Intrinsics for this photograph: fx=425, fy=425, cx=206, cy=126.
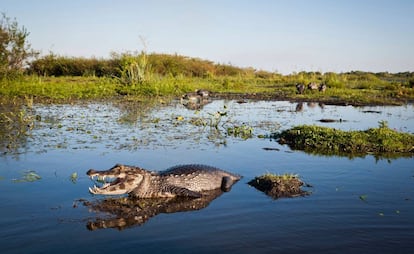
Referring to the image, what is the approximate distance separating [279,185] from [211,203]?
1135 mm

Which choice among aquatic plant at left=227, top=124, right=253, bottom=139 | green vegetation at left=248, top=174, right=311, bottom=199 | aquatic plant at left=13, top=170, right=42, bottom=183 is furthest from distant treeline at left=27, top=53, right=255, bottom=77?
green vegetation at left=248, top=174, right=311, bottom=199

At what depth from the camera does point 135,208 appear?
18.8ft

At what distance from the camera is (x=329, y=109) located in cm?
1761

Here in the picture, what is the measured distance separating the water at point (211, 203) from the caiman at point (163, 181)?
12.0 inches

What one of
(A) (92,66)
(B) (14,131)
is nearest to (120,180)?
(B) (14,131)

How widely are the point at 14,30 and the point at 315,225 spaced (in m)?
21.8

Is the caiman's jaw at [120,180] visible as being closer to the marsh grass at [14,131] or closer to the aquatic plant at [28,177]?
the aquatic plant at [28,177]

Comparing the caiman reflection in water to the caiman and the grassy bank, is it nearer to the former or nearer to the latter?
the caiman

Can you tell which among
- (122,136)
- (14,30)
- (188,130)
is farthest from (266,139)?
(14,30)

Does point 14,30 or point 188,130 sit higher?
point 14,30

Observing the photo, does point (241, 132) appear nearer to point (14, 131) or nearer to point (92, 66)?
point (14, 131)

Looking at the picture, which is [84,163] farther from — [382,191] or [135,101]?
[135,101]

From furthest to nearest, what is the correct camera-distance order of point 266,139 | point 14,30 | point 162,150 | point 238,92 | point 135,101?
1. point 238,92
2. point 14,30
3. point 135,101
4. point 266,139
5. point 162,150

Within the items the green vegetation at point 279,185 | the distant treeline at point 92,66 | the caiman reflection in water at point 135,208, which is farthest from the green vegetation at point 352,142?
the distant treeline at point 92,66
